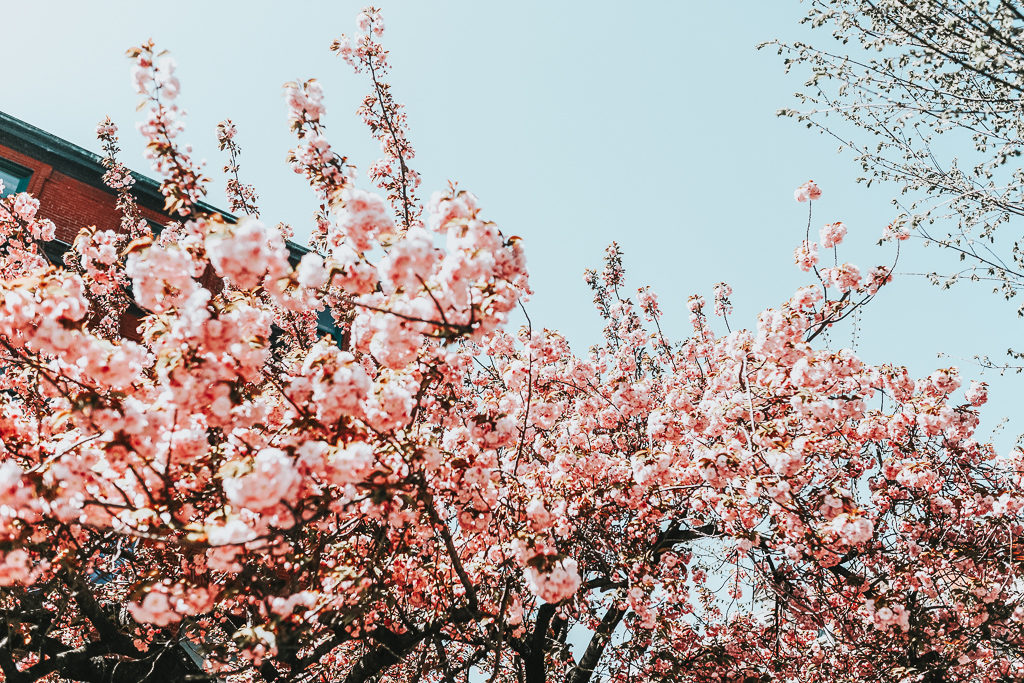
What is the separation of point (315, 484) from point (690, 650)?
714cm

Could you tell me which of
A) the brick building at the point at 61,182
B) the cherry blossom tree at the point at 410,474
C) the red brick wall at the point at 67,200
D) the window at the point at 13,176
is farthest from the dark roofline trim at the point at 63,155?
the cherry blossom tree at the point at 410,474

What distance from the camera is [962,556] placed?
666 centimetres

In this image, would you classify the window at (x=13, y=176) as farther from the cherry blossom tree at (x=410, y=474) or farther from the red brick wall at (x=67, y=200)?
the cherry blossom tree at (x=410, y=474)

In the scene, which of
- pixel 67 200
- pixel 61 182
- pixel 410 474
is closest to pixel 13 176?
pixel 61 182

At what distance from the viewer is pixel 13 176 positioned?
618 inches

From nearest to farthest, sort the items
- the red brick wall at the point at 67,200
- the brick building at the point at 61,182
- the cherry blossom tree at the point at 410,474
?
the cherry blossom tree at the point at 410,474
the brick building at the point at 61,182
the red brick wall at the point at 67,200

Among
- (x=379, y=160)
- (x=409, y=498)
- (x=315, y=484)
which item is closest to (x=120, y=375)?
(x=315, y=484)

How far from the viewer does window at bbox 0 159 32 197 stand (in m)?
15.5

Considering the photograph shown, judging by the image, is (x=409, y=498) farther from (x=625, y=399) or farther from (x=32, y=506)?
(x=625, y=399)

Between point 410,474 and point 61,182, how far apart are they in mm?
17454

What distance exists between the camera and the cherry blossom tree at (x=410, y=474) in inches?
131

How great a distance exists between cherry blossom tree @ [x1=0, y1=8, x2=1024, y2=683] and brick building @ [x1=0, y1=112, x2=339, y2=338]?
6.45m

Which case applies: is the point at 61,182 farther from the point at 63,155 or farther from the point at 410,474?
the point at 410,474

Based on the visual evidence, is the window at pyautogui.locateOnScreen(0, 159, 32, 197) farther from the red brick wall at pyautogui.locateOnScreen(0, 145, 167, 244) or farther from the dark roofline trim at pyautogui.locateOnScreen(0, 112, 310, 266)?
the dark roofline trim at pyautogui.locateOnScreen(0, 112, 310, 266)
